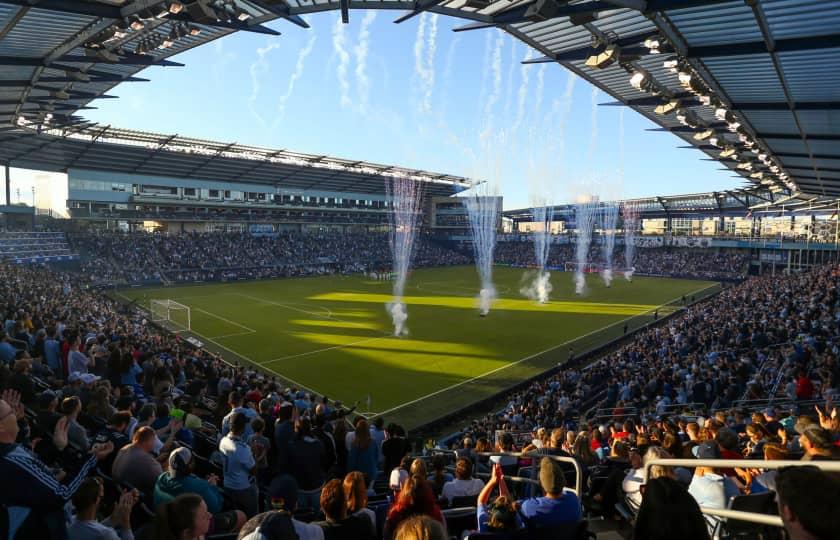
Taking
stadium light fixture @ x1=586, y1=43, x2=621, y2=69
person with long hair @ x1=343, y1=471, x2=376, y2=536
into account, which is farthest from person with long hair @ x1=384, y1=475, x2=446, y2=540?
stadium light fixture @ x1=586, y1=43, x2=621, y2=69

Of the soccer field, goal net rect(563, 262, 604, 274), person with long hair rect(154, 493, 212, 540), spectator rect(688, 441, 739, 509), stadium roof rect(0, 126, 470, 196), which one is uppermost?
stadium roof rect(0, 126, 470, 196)

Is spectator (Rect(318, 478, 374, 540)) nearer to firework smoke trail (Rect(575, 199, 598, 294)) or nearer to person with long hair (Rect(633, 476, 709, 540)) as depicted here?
person with long hair (Rect(633, 476, 709, 540))

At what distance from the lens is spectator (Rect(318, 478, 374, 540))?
3.61m

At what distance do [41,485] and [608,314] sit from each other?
41.5m

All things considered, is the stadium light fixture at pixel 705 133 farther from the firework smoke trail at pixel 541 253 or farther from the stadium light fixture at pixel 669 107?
the firework smoke trail at pixel 541 253

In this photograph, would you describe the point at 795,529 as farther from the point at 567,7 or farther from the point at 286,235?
the point at 286,235

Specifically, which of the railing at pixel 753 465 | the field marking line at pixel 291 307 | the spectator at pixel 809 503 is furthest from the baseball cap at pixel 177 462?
the field marking line at pixel 291 307

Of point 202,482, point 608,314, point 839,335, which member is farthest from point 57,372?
point 608,314

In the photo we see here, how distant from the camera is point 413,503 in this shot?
373 centimetres

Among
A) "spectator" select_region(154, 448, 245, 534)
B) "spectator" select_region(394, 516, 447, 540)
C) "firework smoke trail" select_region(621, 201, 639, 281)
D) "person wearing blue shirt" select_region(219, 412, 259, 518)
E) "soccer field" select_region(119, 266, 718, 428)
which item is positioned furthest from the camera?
"firework smoke trail" select_region(621, 201, 639, 281)

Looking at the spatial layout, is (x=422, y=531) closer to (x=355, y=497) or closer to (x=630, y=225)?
(x=355, y=497)

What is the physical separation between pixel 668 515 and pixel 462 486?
326 cm

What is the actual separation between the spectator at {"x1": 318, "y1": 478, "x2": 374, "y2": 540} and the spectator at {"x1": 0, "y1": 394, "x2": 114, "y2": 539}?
177 centimetres

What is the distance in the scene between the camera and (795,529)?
210cm
